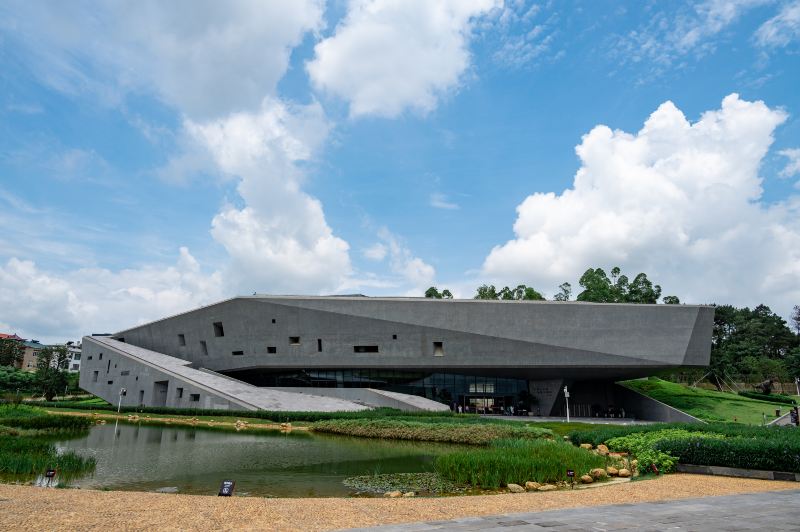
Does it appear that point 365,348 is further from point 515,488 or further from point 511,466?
point 515,488

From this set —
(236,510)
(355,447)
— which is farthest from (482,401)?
(236,510)

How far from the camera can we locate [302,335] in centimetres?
3972

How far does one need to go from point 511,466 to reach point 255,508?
5991 mm

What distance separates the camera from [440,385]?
41656 mm

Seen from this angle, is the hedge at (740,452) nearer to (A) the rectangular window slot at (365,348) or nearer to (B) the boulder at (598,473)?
(B) the boulder at (598,473)

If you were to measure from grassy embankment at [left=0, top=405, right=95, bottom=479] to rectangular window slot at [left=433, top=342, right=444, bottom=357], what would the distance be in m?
23.0

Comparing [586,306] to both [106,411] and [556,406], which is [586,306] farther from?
[106,411]

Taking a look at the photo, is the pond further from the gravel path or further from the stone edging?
the stone edging

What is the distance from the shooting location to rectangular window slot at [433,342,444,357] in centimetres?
3784

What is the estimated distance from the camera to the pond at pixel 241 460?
11.3 metres

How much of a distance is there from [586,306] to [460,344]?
933 centimetres

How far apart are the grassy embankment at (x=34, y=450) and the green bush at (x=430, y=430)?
11.2 meters

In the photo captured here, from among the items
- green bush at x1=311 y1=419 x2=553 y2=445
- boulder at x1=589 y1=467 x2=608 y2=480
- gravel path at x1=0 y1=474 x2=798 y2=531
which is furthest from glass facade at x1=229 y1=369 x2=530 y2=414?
gravel path at x1=0 y1=474 x2=798 y2=531

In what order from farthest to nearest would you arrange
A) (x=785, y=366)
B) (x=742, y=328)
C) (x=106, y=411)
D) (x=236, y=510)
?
1. (x=742, y=328)
2. (x=785, y=366)
3. (x=106, y=411)
4. (x=236, y=510)
